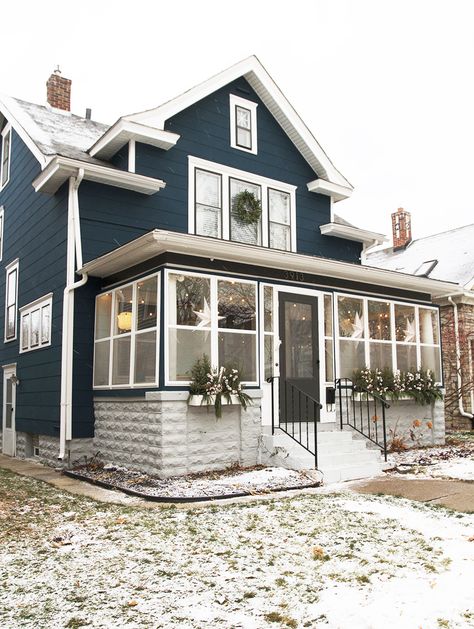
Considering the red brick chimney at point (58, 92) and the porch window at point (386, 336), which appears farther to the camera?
the red brick chimney at point (58, 92)

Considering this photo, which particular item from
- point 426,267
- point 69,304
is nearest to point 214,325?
point 69,304

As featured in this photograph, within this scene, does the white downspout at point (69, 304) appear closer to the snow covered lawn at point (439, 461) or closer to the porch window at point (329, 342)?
the porch window at point (329, 342)

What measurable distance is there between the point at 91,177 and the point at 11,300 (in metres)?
4.77

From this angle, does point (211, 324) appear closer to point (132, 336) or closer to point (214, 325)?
point (214, 325)

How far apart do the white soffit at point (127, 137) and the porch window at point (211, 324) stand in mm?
3505

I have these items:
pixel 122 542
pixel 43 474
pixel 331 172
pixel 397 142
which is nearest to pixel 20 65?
pixel 397 142

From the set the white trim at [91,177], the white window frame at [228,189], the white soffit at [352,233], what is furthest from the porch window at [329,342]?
the white trim at [91,177]

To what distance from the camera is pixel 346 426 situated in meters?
10.5

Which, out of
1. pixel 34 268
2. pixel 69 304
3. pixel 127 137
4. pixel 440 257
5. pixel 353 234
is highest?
pixel 127 137

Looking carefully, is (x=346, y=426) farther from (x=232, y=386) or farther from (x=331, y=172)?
(x=331, y=172)

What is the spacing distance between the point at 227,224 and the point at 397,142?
2684 cm

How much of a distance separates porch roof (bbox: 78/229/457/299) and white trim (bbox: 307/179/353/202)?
3.10m

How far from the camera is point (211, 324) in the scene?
8984 millimetres

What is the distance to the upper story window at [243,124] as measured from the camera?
41.1 feet
